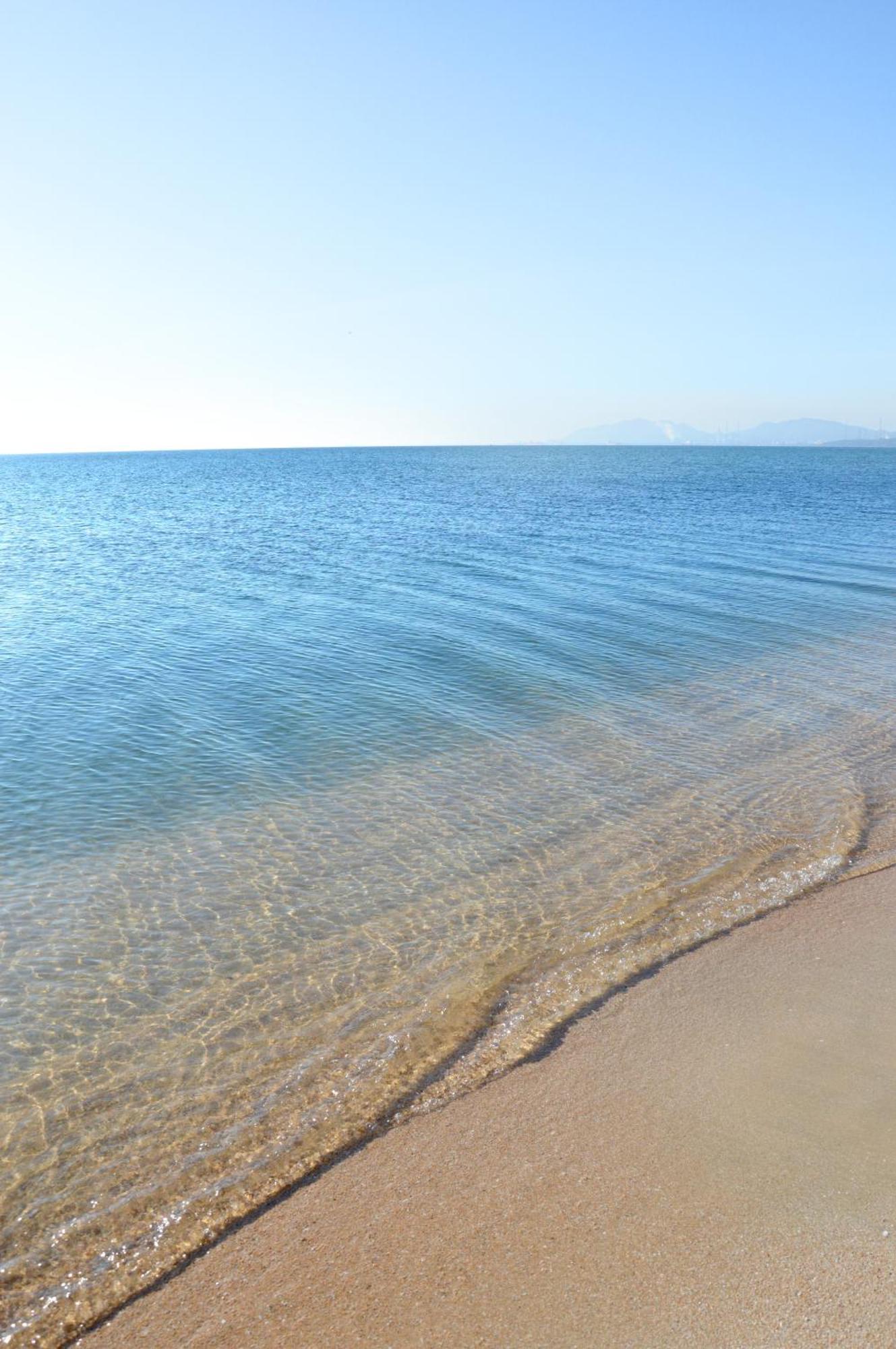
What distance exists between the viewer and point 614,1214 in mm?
5695

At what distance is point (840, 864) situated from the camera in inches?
425

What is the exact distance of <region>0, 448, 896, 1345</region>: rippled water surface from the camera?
673 centimetres

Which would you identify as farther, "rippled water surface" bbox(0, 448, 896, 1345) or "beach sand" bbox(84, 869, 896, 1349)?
"rippled water surface" bbox(0, 448, 896, 1345)

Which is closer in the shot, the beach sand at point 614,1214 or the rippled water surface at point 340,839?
the beach sand at point 614,1214

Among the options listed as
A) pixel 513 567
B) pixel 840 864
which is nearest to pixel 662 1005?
pixel 840 864

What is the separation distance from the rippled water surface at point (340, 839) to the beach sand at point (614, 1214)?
45 cm

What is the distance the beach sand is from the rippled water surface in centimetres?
45

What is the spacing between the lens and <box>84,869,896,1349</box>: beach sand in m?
4.97

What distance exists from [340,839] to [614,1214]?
6681 mm

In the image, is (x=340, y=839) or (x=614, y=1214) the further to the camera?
(x=340, y=839)

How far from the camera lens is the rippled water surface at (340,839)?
6730mm

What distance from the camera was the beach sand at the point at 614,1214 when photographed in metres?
4.97

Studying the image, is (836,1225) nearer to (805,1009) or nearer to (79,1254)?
(805,1009)

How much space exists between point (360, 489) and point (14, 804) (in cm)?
7511
